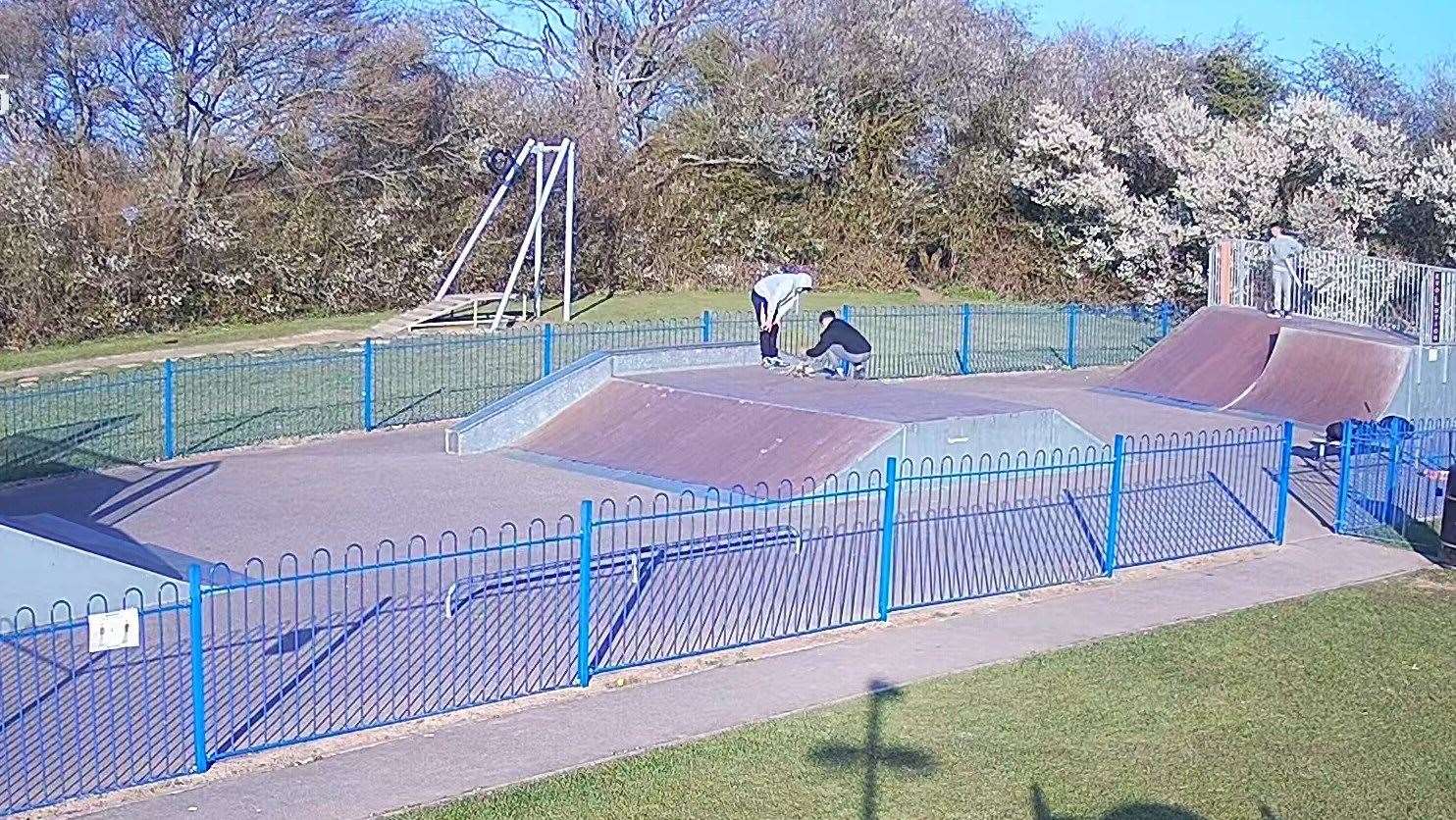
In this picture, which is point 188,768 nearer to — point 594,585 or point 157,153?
point 594,585

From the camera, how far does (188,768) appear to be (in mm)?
7777

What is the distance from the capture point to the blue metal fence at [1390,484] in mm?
14297

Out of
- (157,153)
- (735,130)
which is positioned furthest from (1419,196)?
(157,153)

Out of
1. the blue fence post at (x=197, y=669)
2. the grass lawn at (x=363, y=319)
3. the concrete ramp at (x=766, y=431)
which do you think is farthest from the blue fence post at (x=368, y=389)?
the blue fence post at (x=197, y=669)

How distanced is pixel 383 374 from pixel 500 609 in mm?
14030

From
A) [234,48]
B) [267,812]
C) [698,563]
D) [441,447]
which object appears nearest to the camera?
[267,812]

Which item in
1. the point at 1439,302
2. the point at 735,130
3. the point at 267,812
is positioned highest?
the point at 735,130

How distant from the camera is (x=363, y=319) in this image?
31.2 meters

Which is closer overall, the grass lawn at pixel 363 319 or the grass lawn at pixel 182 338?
the grass lawn at pixel 182 338

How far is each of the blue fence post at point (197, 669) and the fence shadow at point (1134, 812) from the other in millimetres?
4010

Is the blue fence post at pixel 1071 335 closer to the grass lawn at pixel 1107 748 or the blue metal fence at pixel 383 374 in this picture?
the blue metal fence at pixel 383 374

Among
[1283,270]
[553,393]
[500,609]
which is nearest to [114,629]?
[500,609]

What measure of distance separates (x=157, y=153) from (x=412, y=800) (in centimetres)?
2830

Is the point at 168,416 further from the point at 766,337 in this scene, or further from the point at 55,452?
the point at 766,337
